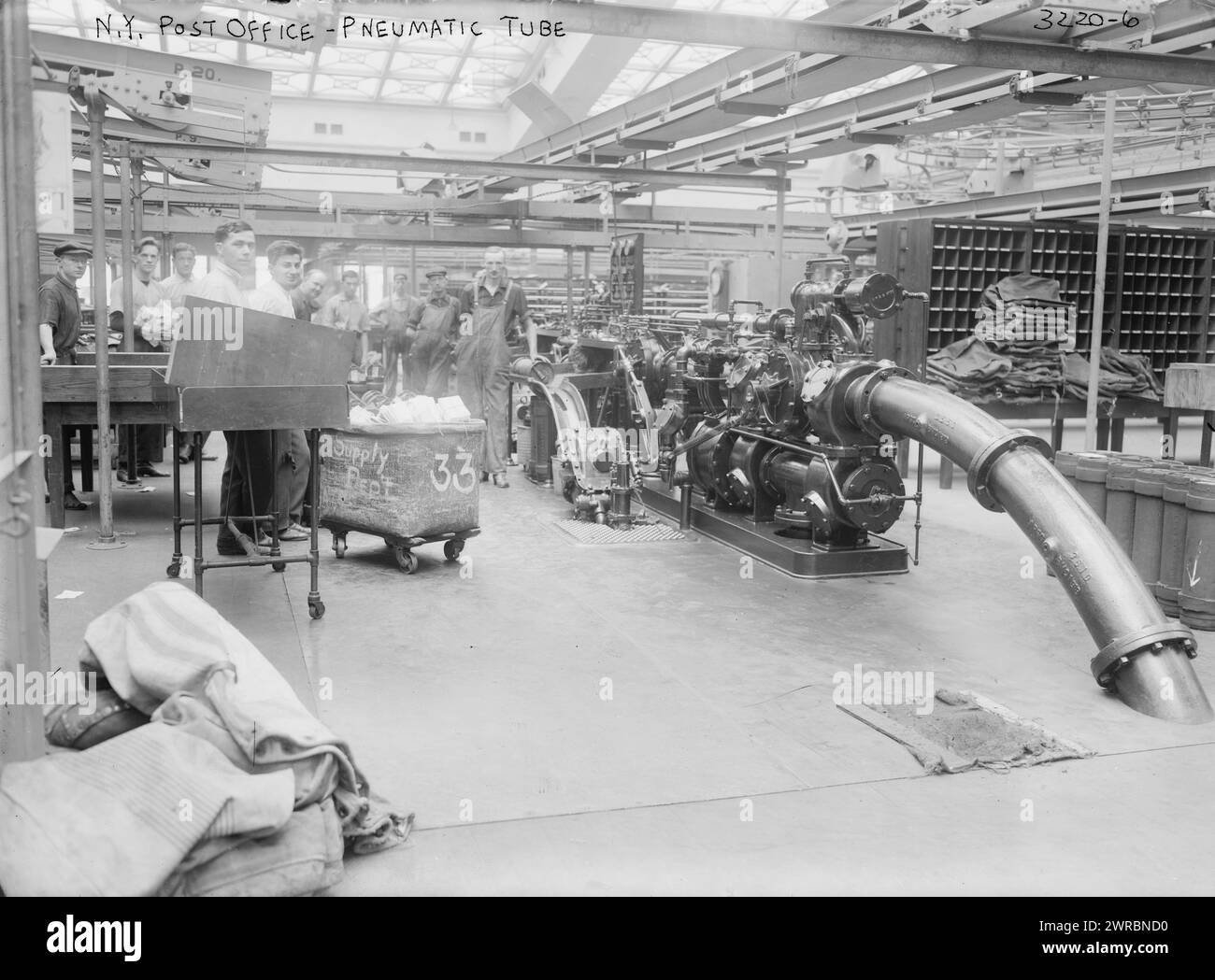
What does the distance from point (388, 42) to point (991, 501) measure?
16253 mm

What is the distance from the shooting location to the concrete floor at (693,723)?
10.00ft

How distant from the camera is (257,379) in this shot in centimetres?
525

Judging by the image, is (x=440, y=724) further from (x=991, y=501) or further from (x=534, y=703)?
(x=991, y=501)

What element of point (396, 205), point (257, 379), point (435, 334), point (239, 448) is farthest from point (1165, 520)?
point (396, 205)

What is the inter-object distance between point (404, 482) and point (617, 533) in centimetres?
184

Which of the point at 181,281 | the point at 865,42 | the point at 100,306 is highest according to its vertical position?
the point at 865,42

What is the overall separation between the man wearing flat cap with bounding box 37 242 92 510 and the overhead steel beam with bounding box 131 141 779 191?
0.99m

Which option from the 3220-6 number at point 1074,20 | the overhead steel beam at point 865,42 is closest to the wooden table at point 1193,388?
the overhead steel beam at point 865,42

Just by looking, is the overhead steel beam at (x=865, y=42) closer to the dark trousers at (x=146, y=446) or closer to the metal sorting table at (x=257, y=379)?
the metal sorting table at (x=257, y=379)

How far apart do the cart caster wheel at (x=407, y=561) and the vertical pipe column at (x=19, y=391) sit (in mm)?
3301

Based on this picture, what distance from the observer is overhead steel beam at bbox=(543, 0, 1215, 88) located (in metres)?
5.03

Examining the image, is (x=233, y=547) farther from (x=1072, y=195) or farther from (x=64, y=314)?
(x=1072, y=195)

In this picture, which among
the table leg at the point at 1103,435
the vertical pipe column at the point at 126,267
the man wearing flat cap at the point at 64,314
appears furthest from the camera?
the table leg at the point at 1103,435
